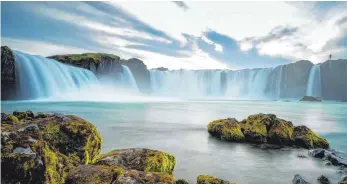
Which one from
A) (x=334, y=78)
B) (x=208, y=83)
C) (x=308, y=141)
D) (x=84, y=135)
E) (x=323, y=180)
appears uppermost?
(x=334, y=78)

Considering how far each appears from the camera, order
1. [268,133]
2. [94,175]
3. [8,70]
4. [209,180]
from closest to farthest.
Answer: [94,175] < [209,180] < [268,133] < [8,70]

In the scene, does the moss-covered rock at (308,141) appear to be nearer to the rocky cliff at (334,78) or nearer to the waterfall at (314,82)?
the rocky cliff at (334,78)

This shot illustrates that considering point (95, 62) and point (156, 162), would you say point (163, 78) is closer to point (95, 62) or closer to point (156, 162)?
point (95, 62)

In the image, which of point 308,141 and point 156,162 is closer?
point 156,162

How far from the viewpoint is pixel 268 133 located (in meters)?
14.3

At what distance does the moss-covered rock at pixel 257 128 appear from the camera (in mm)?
14004

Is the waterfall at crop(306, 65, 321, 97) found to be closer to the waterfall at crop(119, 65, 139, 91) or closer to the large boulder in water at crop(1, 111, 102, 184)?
the waterfall at crop(119, 65, 139, 91)

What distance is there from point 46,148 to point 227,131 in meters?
10.9

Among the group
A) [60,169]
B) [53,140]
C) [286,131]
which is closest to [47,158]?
[60,169]

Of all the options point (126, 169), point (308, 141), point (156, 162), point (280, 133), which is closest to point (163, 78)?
point (280, 133)

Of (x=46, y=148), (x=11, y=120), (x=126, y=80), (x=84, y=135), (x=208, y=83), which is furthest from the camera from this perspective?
(x=208, y=83)

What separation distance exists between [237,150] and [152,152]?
6.31 meters

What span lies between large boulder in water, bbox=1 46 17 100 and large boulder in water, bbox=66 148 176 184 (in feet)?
140

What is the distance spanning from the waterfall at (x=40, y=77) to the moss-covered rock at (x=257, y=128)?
131ft
